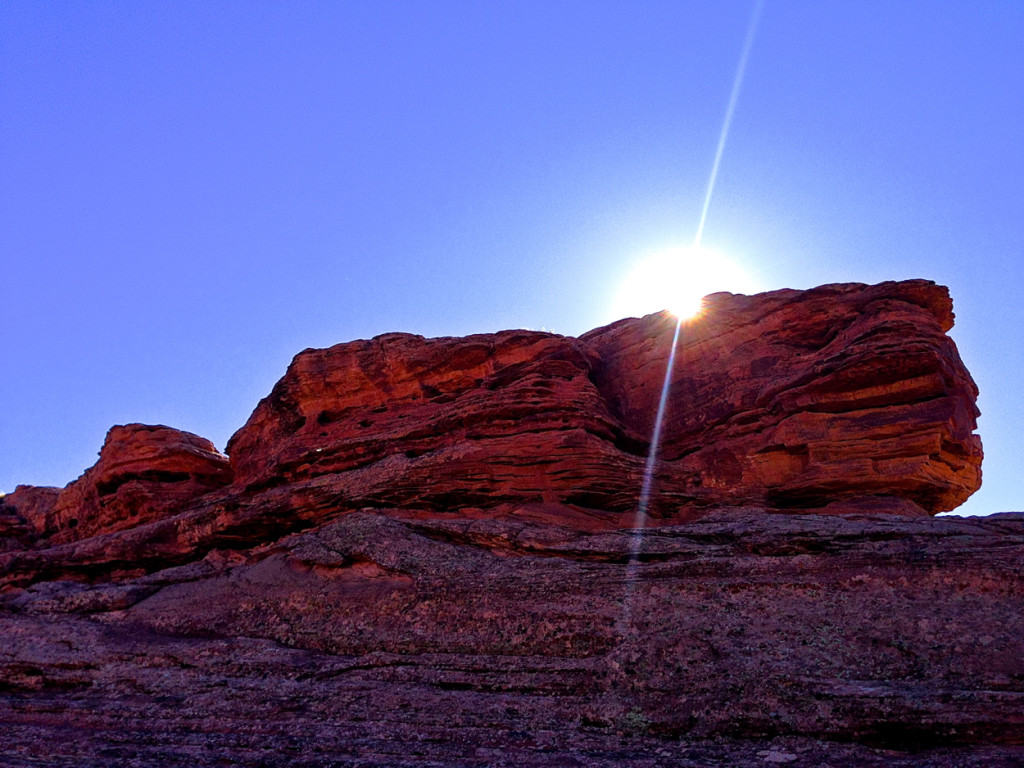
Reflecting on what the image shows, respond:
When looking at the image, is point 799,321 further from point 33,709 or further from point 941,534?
point 33,709

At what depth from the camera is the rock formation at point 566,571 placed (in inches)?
481

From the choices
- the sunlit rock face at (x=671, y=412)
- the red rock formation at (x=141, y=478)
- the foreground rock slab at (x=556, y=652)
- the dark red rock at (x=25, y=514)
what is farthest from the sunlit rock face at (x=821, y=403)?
the dark red rock at (x=25, y=514)

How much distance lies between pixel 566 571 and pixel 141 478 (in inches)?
894

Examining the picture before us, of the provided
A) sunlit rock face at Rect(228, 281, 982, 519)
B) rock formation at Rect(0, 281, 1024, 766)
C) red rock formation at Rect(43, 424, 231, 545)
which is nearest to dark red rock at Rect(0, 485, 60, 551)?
red rock formation at Rect(43, 424, 231, 545)

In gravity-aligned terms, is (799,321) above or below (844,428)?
above

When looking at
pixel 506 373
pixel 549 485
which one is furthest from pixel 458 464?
pixel 506 373

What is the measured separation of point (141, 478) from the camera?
33.0 metres

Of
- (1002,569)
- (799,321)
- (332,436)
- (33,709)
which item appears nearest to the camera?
(1002,569)

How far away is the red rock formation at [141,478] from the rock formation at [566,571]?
9.1 inches

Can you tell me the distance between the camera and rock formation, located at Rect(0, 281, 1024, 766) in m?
12.2

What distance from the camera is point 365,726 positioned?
12797mm

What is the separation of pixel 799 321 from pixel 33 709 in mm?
23174

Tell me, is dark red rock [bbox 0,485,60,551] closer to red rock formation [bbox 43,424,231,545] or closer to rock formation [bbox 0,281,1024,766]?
red rock formation [bbox 43,424,231,545]

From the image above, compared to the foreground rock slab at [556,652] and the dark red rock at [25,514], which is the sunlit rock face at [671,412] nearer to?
the foreground rock slab at [556,652]
